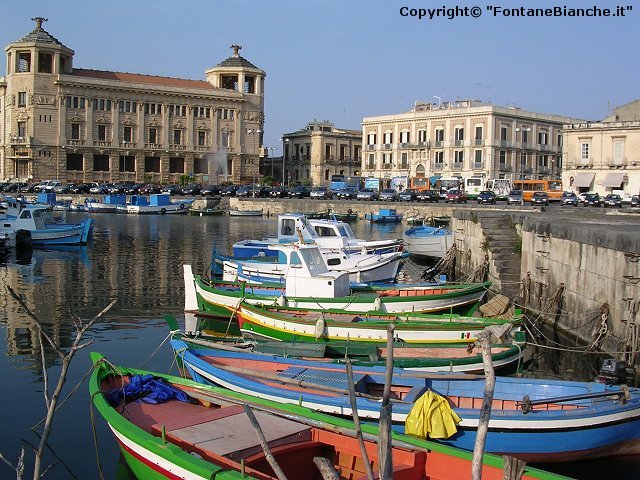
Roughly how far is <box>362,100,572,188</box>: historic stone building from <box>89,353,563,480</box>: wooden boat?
80.2 meters

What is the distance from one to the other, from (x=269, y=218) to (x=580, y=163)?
104ft

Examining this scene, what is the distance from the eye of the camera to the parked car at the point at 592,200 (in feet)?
200

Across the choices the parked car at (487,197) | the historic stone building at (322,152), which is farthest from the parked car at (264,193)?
the historic stone building at (322,152)

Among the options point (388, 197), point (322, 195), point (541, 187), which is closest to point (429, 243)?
point (388, 197)

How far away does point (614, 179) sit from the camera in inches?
2672

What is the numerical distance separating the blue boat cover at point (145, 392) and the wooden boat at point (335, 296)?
7.61 metres

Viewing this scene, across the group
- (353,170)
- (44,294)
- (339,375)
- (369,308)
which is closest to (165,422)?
(339,375)

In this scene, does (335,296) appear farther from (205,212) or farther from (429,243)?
(205,212)

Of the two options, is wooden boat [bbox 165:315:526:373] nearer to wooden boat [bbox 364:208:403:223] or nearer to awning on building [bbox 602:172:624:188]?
wooden boat [bbox 364:208:403:223]

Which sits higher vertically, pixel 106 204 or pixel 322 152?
pixel 322 152

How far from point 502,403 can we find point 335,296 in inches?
367

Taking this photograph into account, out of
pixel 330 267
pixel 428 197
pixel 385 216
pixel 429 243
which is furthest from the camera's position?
pixel 428 197

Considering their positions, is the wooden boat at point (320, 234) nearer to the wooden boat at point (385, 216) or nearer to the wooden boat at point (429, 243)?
the wooden boat at point (429, 243)

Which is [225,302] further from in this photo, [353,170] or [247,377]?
[353,170]
